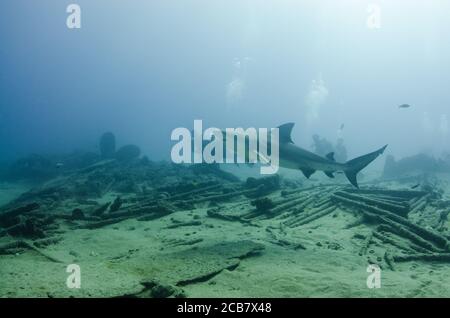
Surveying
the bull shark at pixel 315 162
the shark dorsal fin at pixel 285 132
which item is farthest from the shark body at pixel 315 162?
the shark dorsal fin at pixel 285 132

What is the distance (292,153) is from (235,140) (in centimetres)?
172

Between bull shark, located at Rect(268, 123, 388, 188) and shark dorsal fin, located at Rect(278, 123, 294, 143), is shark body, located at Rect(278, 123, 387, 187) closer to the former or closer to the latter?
bull shark, located at Rect(268, 123, 388, 188)

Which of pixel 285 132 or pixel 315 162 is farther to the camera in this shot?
pixel 285 132

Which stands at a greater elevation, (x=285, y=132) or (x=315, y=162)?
(x=285, y=132)

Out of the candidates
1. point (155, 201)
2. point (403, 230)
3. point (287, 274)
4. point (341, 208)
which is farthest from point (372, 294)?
point (155, 201)

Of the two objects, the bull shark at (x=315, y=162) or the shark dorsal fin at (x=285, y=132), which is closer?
the bull shark at (x=315, y=162)

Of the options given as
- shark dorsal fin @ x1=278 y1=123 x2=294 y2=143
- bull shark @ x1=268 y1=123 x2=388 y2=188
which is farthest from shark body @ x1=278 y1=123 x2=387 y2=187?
shark dorsal fin @ x1=278 y1=123 x2=294 y2=143

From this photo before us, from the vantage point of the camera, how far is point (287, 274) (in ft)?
21.7

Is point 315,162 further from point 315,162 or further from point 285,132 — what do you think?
point 285,132

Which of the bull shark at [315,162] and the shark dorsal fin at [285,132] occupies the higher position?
the shark dorsal fin at [285,132]

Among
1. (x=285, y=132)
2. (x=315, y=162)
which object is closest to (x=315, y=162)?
(x=315, y=162)

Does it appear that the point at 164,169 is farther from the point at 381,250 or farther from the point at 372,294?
the point at 372,294

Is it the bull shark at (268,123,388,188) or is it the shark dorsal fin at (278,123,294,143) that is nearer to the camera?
the bull shark at (268,123,388,188)

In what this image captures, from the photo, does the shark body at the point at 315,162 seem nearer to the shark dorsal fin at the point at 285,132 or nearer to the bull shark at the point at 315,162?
the bull shark at the point at 315,162
